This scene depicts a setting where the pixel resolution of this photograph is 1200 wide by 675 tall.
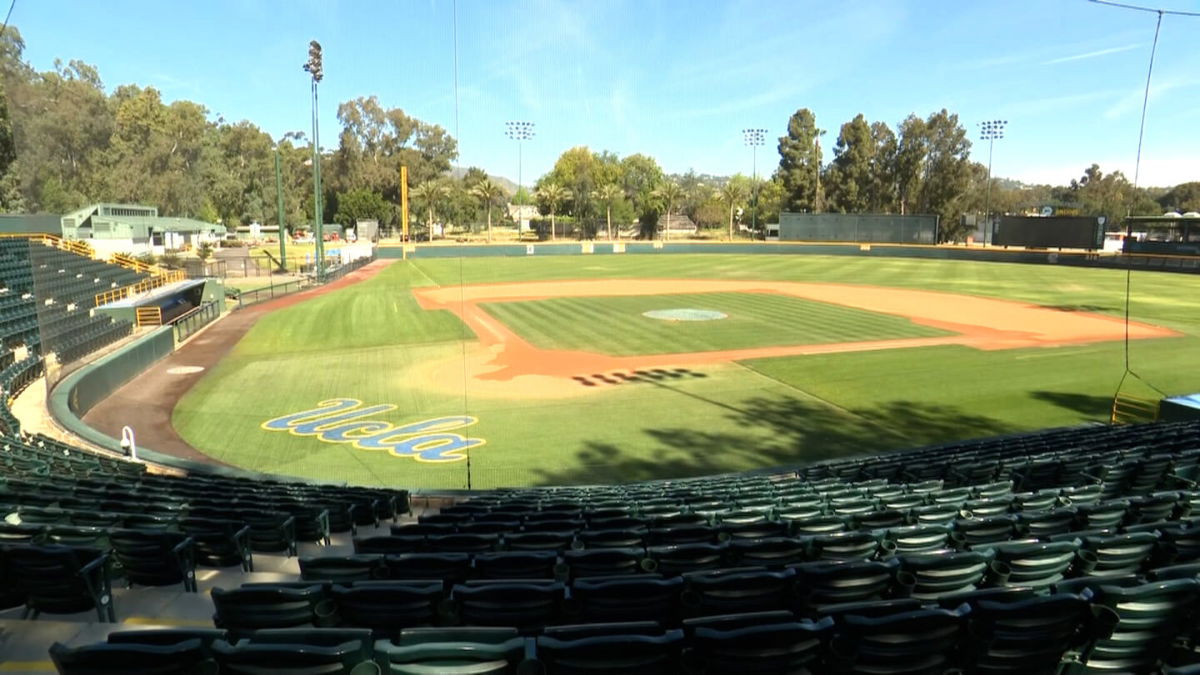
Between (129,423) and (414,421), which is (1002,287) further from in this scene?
(129,423)

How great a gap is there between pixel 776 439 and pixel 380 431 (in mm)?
9261

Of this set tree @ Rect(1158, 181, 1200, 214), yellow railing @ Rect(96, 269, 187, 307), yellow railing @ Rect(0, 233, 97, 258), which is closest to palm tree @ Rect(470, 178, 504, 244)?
yellow railing @ Rect(96, 269, 187, 307)

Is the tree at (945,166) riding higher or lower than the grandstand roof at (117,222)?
higher

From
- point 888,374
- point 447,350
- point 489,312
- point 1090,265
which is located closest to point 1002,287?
point 1090,265

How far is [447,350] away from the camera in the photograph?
26016 mm

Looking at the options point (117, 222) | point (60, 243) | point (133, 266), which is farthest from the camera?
point (117, 222)

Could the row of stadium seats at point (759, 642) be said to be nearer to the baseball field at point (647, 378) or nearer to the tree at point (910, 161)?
the baseball field at point (647, 378)

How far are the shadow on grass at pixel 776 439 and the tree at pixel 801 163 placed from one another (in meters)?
92.7

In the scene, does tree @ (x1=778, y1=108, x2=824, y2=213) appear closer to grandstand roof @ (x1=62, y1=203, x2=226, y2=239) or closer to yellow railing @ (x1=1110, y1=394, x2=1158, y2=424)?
grandstand roof @ (x1=62, y1=203, x2=226, y2=239)

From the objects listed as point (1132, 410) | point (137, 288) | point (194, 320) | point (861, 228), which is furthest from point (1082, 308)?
point (137, 288)

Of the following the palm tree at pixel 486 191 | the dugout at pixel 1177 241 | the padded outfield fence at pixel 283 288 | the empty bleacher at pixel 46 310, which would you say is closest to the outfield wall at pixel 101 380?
the empty bleacher at pixel 46 310

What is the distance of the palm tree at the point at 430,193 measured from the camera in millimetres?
87119

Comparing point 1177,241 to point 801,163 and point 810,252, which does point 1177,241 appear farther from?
point 801,163

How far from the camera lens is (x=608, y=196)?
109 m
